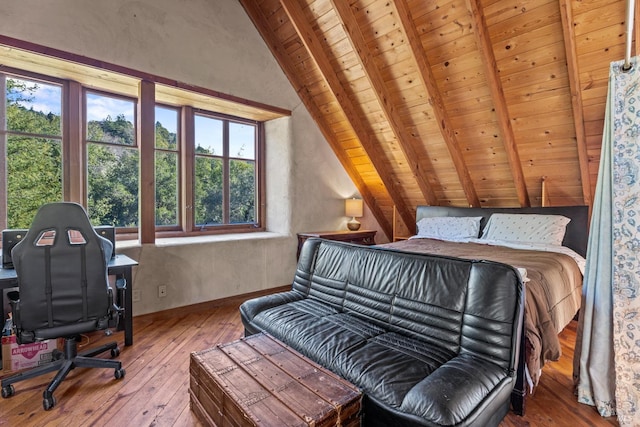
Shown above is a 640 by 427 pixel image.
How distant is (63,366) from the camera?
1.96m

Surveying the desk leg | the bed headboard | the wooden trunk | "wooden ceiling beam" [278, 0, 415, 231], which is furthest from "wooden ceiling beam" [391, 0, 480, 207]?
the desk leg

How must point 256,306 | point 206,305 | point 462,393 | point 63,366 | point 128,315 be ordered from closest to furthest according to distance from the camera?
point 462,393
point 63,366
point 256,306
point 128,315
point 206,305

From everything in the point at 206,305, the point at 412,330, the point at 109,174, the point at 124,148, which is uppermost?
the point at 124,148

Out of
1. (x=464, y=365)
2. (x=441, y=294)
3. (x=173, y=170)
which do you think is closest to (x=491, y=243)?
(x=441, y=294)

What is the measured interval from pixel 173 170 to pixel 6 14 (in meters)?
1.69

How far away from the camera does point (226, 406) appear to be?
1351 millimetres

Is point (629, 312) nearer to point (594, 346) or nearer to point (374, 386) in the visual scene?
point (594, 346)

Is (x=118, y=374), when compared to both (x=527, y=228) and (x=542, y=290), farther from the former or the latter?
(x=527, y=228)

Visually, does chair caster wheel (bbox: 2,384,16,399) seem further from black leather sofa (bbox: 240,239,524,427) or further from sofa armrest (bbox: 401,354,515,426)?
sofa armrest (bbox: 401,354,515,426)

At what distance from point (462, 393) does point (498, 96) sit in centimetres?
260

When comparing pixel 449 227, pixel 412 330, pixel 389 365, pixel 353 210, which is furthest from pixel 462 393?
pixel 353 210

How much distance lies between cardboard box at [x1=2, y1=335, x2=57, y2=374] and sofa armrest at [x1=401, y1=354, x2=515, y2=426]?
237 cm

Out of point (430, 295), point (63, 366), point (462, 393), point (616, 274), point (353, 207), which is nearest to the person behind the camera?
point (462, 393)

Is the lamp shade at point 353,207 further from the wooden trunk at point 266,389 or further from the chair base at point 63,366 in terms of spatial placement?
the chair base at point 63,366
